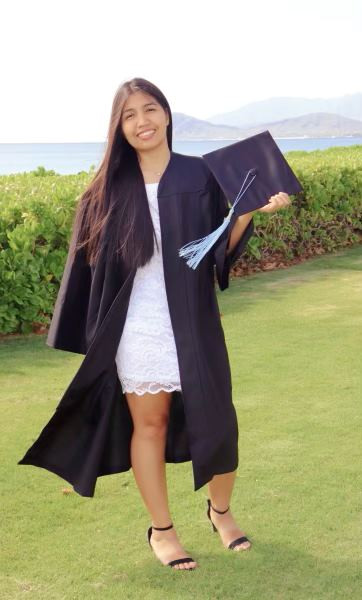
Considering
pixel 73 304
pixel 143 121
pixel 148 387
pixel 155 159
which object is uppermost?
pixel 143 121

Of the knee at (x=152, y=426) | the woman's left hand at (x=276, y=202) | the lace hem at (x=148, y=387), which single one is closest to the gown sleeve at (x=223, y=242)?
the woman's left hand at (x=276, y=202)

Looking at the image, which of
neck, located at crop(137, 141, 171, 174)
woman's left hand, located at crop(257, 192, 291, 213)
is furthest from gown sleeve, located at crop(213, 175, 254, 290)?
neck, located at crop(137, 141, 171, 174)

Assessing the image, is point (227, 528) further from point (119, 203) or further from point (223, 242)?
point (119, 203)

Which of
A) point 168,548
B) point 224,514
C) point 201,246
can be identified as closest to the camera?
point 201,246

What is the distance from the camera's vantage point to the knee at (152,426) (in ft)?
11.8

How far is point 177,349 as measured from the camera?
350 cm

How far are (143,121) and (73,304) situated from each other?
0.75 meters

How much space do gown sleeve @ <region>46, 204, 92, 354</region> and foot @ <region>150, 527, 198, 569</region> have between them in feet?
2.53

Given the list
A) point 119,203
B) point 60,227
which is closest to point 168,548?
point 119,203

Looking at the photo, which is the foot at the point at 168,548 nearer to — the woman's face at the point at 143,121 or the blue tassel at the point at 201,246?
the blue tassel at the point at 201,246

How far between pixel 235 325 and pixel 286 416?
7.60 feet

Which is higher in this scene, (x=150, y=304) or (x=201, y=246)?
(x=201, y=246)

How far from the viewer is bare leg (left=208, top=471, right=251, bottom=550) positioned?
12.4 ft

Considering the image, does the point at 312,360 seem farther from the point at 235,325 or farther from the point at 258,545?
the point at 258,545
